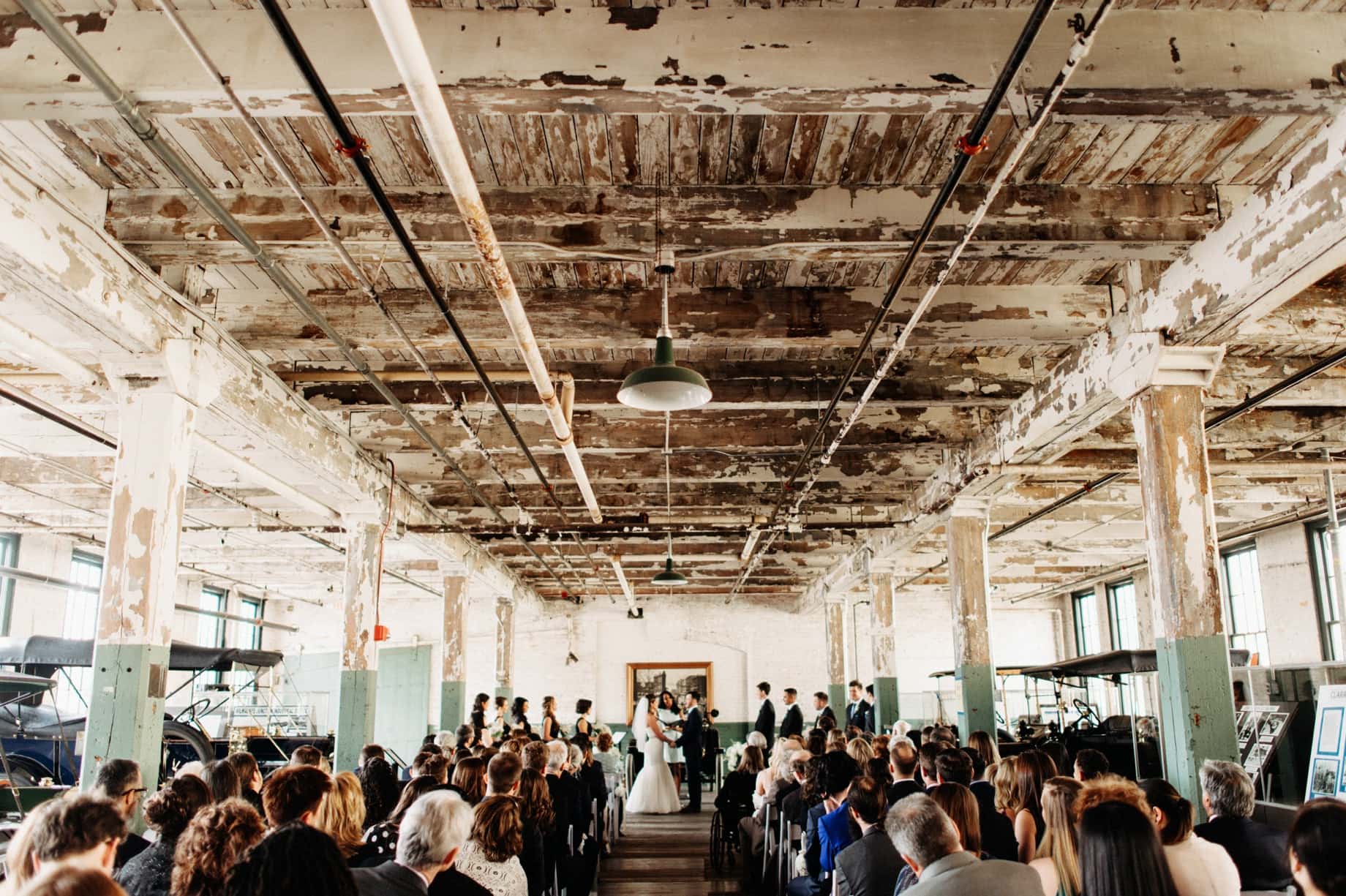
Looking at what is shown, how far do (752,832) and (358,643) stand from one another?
537 cm

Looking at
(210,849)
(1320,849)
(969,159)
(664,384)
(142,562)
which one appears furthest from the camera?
(142,562)

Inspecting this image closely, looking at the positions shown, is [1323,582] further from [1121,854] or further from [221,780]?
[221,780]

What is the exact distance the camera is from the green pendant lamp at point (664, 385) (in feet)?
19.4

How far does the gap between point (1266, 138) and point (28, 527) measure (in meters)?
17.6

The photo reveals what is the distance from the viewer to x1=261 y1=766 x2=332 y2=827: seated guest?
454cm

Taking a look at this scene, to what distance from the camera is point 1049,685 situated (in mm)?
28781

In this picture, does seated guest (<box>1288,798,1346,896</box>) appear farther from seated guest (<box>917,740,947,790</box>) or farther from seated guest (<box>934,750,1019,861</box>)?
seated guest (<box>917,740,947,790</box>)

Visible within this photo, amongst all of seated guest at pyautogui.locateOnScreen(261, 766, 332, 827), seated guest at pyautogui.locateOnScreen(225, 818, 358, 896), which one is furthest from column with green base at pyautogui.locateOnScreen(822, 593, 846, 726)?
seated guest at pyautogui.locateOnScreen(225, 818, 358, 896)

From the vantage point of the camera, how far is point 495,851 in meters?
5.18

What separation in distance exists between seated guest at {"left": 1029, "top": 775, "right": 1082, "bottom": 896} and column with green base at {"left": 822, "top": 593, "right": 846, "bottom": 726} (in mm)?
18879

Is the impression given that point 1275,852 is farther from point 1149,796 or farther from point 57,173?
point 57,173

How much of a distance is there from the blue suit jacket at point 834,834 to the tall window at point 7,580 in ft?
50.0

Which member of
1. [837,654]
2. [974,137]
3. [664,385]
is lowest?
[837,654]

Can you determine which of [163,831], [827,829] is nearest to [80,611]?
[163,831]
